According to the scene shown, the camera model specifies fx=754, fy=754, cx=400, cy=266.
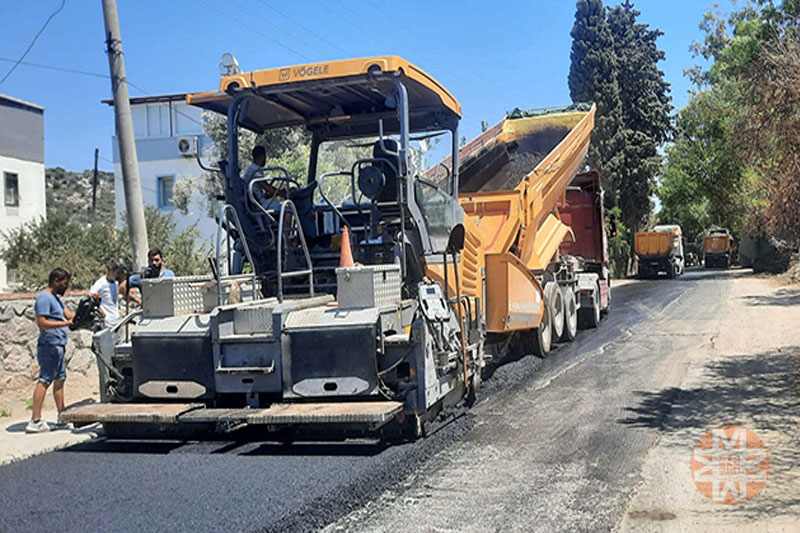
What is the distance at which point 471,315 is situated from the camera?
7402 millimetres

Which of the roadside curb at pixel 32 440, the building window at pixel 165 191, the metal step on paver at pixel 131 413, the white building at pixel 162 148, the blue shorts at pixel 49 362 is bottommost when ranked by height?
the roadside curb at pixel 32 440

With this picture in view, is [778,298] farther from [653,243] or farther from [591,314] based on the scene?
[653,243]

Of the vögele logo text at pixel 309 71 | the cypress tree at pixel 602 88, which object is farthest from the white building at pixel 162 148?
the vögele logo text at pixel 309 71

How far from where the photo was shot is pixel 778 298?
17609 mm

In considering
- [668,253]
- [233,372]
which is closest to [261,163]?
[233,372]

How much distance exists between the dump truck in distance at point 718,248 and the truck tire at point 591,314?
2903cm

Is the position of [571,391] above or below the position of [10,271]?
below

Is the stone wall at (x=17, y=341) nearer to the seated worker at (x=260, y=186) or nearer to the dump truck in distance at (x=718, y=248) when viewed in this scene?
the seated worker at (x=260, y=186)

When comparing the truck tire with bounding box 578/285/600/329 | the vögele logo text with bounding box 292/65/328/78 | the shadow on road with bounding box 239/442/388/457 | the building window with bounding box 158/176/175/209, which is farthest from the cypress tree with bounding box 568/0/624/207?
the shadow on road with bounding box 239/442/388/457

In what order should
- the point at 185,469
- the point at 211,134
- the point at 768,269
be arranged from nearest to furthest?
the point at 185,469 → the point at 211,134 → the point at 768,269

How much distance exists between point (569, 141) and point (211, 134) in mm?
11005

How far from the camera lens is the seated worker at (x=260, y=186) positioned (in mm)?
6719

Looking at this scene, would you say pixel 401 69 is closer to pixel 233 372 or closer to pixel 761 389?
pixel 233 372

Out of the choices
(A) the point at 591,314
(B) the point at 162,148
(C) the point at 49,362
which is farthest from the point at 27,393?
(B) the point at 162,148
